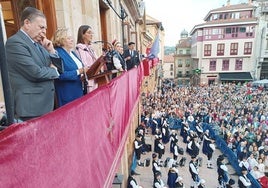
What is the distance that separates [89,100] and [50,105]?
49 centimetres

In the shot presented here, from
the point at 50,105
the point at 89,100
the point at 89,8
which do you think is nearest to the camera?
the point at 89,100

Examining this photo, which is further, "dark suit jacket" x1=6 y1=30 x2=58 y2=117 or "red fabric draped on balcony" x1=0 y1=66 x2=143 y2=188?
"dark suit jacket" x1=6 y1=30 x2=58 y2=117

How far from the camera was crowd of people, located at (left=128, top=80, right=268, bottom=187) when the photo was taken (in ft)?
33.3

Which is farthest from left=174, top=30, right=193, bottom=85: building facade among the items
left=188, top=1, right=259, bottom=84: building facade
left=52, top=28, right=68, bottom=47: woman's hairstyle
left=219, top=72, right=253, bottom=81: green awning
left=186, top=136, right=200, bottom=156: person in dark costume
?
left=52, top=28, right=68, bottom=47: woman's hairstyle

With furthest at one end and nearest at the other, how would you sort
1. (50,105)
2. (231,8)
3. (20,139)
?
(231,8)
(50,105)
(20,139)

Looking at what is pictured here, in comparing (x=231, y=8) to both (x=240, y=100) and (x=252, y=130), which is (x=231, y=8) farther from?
(x=252, y=130)

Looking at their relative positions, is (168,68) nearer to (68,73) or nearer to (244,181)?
(244,181)

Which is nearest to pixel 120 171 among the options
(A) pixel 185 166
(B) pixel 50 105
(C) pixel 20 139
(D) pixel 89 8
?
(A) pixel 185 166

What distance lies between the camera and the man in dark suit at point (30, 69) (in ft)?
6.19

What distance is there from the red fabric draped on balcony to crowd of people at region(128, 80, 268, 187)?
7.80 meters

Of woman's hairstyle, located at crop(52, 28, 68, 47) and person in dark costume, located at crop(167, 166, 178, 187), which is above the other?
woman's hairstyle, located at crop(52, 28, 68, 47)

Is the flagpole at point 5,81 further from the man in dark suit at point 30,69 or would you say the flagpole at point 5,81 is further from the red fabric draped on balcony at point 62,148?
the man in dark suit at point 30,69

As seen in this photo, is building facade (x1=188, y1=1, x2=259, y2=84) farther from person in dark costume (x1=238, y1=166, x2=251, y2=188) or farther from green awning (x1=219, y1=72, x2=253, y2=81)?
person in dark costume (x1=238, y1=166, x2=251, y2=188)

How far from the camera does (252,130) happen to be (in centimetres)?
1483
